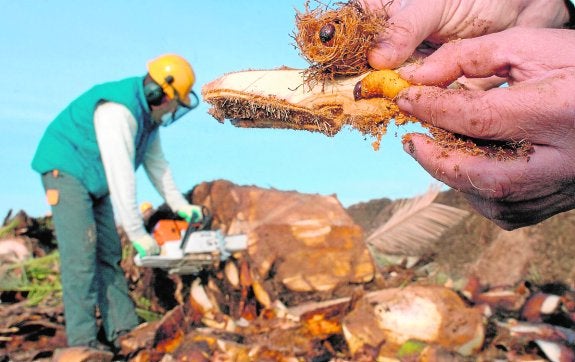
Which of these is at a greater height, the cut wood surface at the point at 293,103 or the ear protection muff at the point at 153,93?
the ear protection muff at the point at 153,93

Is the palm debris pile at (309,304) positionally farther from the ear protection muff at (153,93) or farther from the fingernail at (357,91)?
the fingernail at (357,91)

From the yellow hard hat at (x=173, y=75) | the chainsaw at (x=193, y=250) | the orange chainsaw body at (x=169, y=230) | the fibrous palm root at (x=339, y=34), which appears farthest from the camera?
the yellow hard hat at (x=173, y=75)

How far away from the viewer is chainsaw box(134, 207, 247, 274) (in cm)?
571

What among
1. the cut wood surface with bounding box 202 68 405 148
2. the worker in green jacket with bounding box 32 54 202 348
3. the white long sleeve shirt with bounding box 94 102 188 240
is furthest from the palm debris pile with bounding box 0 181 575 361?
the cut wood surface with bounding box 202 68 405 148

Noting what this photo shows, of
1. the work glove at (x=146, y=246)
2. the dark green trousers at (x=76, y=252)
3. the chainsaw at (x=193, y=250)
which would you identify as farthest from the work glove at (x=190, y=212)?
the dark green trousers at (x=76, y=252)

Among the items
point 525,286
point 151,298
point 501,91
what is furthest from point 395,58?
point 151,298

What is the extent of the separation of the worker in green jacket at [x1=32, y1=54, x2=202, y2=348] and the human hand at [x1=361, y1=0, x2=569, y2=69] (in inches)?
158

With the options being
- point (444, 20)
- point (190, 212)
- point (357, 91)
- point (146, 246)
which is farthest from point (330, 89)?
point (190, 212)

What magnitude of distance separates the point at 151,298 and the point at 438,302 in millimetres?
3477

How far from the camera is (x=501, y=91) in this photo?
5.65 feet

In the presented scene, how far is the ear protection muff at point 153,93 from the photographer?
6070 millimetres

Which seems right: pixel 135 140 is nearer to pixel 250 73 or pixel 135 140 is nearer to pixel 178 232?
pixel 178 232

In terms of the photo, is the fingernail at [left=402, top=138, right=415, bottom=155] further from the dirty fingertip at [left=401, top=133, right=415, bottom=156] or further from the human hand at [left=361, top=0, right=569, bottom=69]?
the human hand at [left=361, top=0, right=569, bottom=69]

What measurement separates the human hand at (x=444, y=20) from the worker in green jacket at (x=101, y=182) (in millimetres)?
4004
